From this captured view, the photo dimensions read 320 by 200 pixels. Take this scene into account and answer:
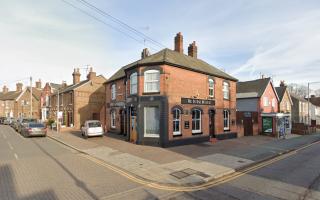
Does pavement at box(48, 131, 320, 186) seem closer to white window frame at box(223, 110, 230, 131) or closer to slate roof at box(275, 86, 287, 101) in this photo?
white window frame at box(223, 110, 230, 131)

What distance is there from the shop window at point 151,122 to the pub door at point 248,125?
15.3 meters

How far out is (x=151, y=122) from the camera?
1672 centimetres

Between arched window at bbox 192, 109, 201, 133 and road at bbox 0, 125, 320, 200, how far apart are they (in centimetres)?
820

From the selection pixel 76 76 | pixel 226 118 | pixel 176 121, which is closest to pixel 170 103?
pixel 176 121

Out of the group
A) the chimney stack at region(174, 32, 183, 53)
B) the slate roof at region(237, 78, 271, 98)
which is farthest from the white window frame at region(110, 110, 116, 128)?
the slate roof at region(237, 78, 271, 98)

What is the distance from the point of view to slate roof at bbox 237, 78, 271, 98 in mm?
29503

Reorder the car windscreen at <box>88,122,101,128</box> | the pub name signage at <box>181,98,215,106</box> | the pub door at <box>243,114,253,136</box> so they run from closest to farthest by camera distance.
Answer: the pub name signage at <box>181,98,215,106</box>
the car windscreen at <box>88,122,101,128</box>
the pub door at <box>243,114,253,136</box>

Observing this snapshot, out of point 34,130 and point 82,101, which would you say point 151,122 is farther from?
point 82,101

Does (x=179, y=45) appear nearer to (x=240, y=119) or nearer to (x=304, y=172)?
(x=240, y=119)

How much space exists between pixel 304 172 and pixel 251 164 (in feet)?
7.93

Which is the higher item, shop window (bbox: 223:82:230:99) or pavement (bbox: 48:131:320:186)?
shop window (bbox: 223:82:230:99)

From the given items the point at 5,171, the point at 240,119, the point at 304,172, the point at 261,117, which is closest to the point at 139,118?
the point at 5,171

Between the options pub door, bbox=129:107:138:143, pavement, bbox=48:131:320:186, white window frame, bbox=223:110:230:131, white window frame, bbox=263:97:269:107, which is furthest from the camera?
white window frame, bbox=263:97:269:107

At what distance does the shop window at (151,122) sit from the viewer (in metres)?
16.5
